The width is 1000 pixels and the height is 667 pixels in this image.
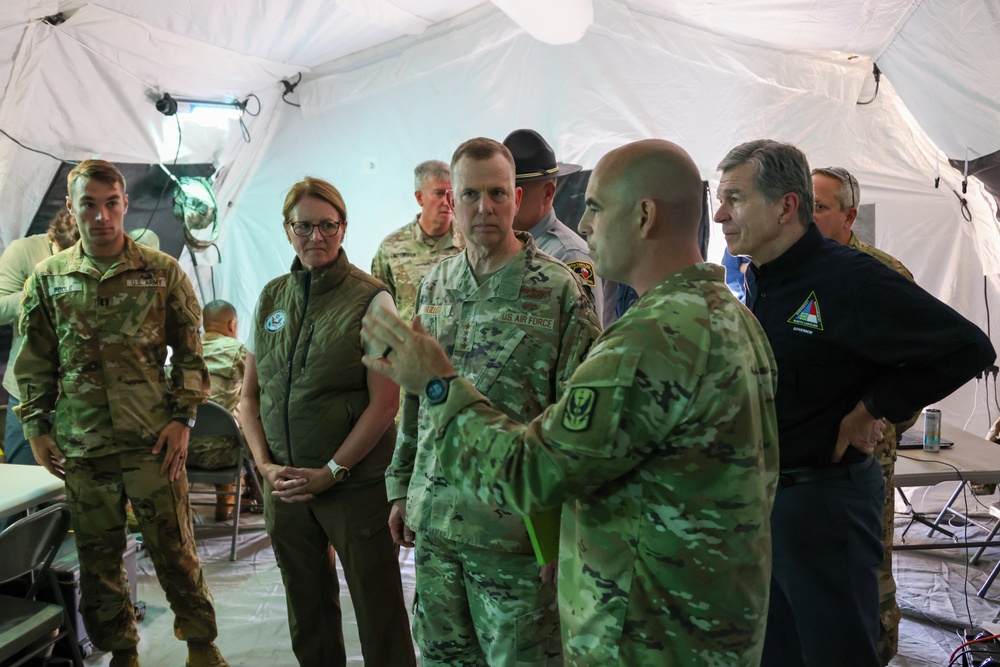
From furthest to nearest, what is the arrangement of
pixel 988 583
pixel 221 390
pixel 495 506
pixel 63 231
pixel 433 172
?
pixel 221 390, pixel 63 231, pixel 433 172, pixel 988 583, pixel 495 506

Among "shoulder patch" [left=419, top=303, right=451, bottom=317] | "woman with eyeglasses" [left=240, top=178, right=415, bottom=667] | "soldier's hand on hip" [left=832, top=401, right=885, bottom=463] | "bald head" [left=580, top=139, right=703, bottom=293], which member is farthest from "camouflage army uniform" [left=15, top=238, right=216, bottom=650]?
"soldier's hand on hip" [left=832, top=401, right=885, bottom=463]

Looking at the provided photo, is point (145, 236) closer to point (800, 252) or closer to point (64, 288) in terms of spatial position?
point (64, 288)

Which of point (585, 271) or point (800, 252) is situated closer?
point (800, 252)

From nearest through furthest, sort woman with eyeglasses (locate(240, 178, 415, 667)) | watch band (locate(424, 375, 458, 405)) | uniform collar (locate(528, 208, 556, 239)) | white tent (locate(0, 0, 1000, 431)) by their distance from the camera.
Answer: watch band (locate(424, 375, 458, 405)) → woman with eyeglasses (locate(240, 178, 415, 667)) → uniform collar (locate(528, 208, 556, 239)) → white tent (locate(0, 0, 1000, 431))

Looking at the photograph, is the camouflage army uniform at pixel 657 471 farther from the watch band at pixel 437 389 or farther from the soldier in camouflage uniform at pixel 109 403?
the soldier in camouflage uniform at pixel 109 403

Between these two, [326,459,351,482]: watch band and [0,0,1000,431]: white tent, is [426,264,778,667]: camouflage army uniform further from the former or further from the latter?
[0,0,1000,431]: white tent

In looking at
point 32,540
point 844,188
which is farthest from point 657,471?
point 32,540

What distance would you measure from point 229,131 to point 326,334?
3.41 metres

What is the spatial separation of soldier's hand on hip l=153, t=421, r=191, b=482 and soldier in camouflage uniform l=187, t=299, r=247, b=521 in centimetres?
108

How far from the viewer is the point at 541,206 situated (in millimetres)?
2428

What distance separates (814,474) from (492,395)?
0.83m

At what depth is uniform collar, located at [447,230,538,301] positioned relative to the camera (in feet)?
5.86

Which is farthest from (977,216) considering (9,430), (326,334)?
(9,430)

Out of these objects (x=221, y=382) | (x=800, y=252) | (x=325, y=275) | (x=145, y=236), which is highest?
(x=145, y=236)
